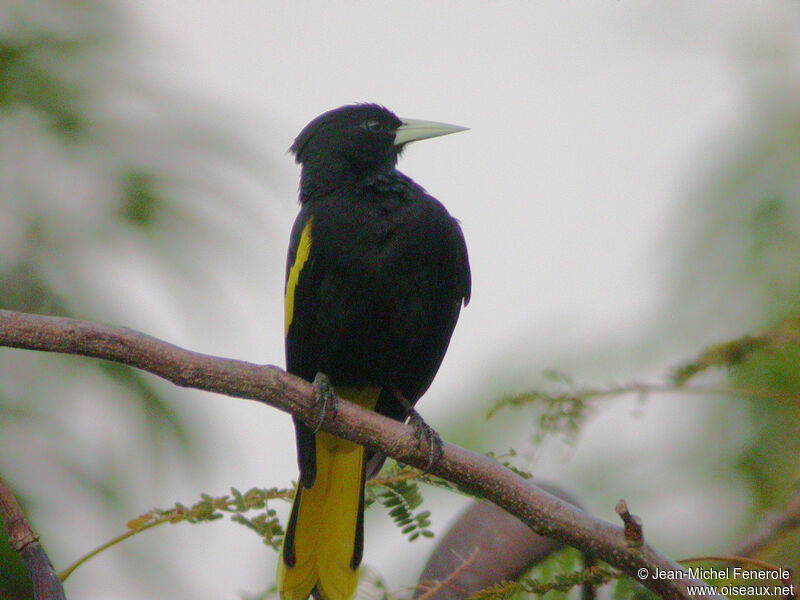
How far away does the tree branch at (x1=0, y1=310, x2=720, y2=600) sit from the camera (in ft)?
6.66

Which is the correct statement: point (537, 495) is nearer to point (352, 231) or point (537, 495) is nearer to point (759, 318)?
point (352, 231)

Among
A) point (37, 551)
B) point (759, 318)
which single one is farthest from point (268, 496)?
point (759, 318)

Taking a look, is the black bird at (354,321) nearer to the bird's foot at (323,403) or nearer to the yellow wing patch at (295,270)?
the yellow wing patch at (295,270)

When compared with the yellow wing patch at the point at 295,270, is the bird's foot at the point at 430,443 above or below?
below

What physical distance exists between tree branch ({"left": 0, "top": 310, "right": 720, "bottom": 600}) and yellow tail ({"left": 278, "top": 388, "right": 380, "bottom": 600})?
27.6 inches

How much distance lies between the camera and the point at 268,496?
2309 mm

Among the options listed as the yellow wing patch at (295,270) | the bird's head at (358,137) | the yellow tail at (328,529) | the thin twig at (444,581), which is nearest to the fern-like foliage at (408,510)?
the thin twig at (444,581)

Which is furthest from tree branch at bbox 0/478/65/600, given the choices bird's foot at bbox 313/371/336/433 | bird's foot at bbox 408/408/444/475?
bird's foot at bbox 408/408/444/475

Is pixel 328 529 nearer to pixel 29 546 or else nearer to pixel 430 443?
pixel 430 443

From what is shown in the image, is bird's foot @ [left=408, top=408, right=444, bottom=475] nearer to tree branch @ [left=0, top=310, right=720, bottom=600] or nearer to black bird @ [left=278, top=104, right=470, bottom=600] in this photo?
tree branch @ [left=0, top=310, right=720, bottom=600]

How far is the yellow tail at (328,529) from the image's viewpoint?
9.46ft

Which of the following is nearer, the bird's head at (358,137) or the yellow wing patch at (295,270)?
the yellow wing patch at (295,270)

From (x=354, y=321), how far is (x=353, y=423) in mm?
711

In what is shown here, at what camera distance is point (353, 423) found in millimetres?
2357
